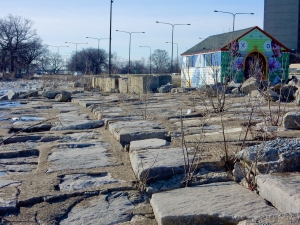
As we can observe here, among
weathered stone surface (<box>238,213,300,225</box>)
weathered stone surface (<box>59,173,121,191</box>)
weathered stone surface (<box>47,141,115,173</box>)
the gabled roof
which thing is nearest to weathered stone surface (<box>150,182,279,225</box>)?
weathered stone surface (<box>238,213,300,225</box>)

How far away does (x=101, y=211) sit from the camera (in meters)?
2.86

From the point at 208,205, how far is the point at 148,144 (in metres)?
1.70

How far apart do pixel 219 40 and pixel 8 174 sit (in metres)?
17.5

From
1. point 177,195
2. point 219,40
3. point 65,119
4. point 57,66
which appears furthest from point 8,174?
point 57,66

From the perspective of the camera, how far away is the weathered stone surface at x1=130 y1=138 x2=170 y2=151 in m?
4.17

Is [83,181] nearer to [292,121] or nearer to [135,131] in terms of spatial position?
[135,131]

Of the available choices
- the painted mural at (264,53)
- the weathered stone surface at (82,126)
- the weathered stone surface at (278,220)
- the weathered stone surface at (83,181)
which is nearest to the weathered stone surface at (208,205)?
the weathered stone surface at (278,220)

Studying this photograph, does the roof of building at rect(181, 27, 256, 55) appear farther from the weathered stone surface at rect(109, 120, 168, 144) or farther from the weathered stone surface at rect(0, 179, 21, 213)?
the weathered stone surface at rect(0, 179, 21, 213)

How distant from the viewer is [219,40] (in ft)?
66.5

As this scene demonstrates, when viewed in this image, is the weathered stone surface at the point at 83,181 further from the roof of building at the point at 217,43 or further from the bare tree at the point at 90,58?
the bare tree at the point at 90,58

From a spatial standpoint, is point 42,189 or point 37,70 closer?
point 42,189

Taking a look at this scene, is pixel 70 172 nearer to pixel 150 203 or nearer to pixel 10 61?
pixel 150 203

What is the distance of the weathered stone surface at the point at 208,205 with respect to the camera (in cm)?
248

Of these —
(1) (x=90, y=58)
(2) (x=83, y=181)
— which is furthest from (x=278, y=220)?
(1) (x=90, y=58)
